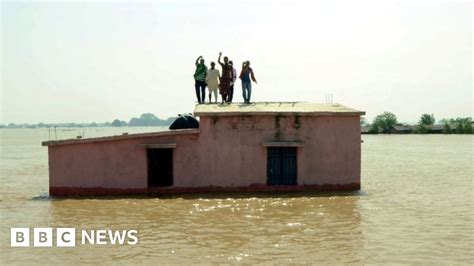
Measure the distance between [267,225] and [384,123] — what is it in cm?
7185

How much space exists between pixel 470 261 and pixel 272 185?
24.3 feet

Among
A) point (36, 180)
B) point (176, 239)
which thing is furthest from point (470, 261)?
point (36, 180)

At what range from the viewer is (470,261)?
881 cm

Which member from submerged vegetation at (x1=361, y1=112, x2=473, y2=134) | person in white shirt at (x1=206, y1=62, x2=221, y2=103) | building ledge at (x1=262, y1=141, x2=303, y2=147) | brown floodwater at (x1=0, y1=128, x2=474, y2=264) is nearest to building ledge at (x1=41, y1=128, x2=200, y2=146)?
brown floodwater at (x1=0, y1=128, x2=474, y2=264)

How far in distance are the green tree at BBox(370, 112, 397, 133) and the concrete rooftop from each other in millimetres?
65218

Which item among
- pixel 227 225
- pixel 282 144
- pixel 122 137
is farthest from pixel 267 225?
pixel 122 137

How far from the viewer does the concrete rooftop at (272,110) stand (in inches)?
603

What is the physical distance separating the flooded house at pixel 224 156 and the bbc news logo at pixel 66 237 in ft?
12.8

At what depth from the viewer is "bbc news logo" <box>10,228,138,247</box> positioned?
33.4ft

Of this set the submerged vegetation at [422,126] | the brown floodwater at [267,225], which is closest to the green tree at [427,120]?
the submerged vegetation at [422,126]

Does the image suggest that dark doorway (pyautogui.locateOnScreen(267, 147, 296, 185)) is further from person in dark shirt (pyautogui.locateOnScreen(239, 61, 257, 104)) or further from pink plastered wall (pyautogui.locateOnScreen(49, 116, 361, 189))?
person in dark shirt (pyautogui.locateOnScreen(239, 61, 257, 104))

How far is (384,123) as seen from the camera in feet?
261

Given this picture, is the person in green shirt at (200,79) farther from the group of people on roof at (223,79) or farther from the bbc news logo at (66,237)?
the bbc news logo at (66,237)

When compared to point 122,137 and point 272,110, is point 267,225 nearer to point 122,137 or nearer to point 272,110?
point 272,110
